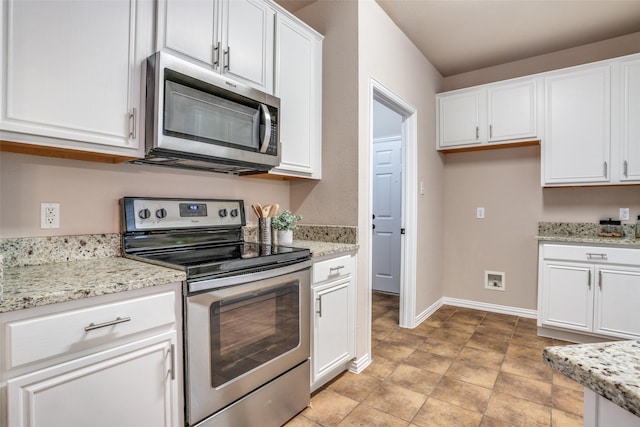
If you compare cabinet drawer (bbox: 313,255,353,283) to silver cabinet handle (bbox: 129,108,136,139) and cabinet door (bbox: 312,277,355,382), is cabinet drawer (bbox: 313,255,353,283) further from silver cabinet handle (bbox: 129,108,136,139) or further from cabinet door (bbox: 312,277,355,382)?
silver cabinet handle (bbox: 129,108,136,139)

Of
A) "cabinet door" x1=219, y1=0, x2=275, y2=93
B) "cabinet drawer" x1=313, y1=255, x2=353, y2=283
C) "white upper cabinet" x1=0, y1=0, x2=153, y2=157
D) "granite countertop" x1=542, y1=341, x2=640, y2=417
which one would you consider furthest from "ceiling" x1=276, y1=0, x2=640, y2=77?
"granite countertop" x1=542, y1=341, x2=640, y2=417

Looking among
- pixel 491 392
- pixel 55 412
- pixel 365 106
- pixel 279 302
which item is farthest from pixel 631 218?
pixel 55 412

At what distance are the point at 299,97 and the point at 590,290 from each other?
2.71 metres

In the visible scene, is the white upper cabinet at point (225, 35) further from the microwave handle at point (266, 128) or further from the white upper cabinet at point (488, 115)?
the white upper cabinet at point (488, 115)

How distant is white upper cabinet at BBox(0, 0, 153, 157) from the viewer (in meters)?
1.16

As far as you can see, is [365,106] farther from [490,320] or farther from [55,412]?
[490,320]

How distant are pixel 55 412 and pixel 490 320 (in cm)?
343

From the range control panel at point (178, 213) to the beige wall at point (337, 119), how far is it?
1.95ft

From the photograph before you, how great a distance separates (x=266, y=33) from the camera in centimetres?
201

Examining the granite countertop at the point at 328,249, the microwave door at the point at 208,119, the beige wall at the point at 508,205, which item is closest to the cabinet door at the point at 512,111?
the beige wall at the point at 508,205

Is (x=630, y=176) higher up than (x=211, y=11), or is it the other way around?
(x=211, y=11)

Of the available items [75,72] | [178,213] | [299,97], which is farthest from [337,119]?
[75,72]

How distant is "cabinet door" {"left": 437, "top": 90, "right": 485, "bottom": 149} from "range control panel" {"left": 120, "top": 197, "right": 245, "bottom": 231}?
2.43 metres

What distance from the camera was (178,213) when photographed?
187 centimetres
